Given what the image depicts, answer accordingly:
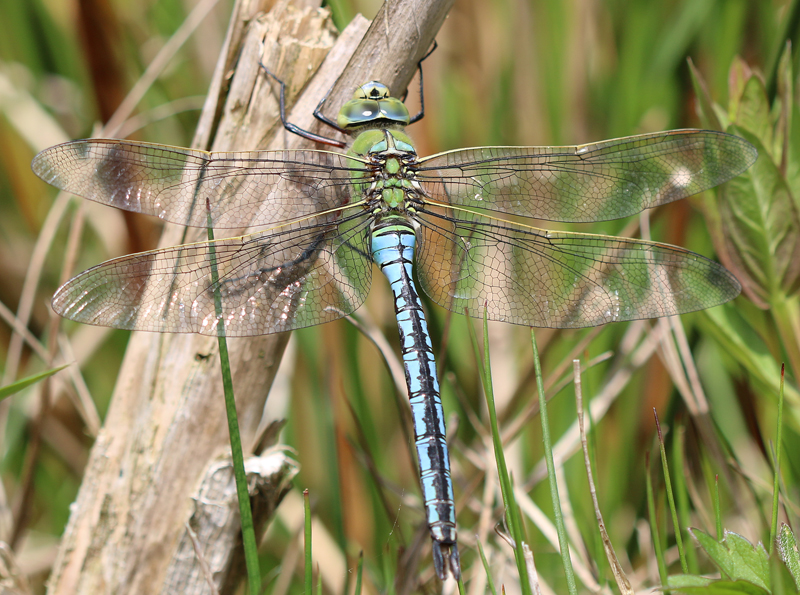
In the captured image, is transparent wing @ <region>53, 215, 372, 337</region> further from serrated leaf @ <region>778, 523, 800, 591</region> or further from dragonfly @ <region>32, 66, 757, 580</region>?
serrated leaf @ <region>778, 523, 800, 591</region>

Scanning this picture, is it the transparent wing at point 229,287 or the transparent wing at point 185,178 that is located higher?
the transparent wing at point 185,178

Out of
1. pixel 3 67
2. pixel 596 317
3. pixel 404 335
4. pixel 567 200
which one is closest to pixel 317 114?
pixel 404 335

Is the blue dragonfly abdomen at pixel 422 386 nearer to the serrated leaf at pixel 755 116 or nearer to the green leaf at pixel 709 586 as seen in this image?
the green leaf at pixel 709 586

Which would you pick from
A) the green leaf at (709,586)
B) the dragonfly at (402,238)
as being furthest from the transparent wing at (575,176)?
the green leaf at (709,586)

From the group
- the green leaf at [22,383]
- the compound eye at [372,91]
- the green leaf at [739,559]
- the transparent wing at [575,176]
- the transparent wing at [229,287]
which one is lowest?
the green leaf at [739,559]

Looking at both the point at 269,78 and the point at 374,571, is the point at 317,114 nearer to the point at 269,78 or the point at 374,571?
the point at 269,78
